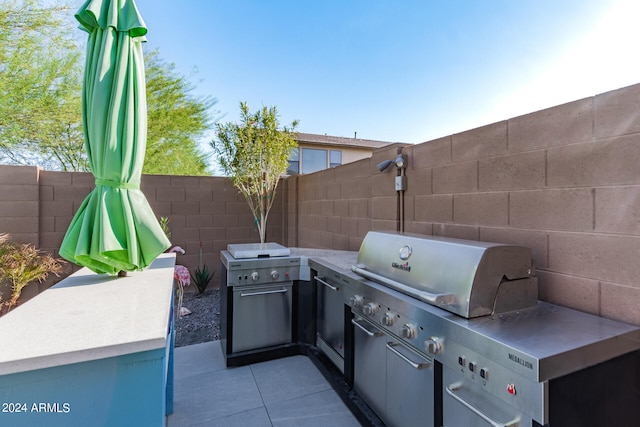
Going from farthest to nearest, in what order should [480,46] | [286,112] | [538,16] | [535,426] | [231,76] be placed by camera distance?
[231,76]
[286,112]
[480,46]
[538,16]
[535,426]

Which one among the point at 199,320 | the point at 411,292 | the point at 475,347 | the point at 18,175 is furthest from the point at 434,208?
the point at 18,175

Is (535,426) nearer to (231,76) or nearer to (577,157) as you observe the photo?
(577,157)

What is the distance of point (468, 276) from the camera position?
1.38m

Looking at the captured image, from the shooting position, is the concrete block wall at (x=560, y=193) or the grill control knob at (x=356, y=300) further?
the grill control knob at (x=356, y=300)

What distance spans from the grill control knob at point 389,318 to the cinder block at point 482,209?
904 millimetres

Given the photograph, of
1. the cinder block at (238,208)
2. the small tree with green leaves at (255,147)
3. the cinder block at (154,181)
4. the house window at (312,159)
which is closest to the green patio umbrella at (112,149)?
the small tree with green leaves at (255,147)

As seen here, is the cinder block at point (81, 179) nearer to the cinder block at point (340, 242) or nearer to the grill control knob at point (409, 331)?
the cinder block at point (340, 242)

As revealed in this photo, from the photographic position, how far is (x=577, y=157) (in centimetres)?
151

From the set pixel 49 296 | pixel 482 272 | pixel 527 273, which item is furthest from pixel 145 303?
pixel 527 273

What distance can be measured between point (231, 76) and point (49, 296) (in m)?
6.01

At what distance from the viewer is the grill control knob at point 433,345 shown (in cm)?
137

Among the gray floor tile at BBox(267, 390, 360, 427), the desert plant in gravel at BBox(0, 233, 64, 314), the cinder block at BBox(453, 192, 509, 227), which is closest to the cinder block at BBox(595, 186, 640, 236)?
the cinder block at BBox(453, 192, 509, 227)

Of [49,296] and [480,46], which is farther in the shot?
[480,46]

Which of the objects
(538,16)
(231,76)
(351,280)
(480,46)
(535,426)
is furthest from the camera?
(231,76)
